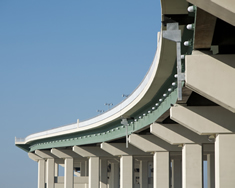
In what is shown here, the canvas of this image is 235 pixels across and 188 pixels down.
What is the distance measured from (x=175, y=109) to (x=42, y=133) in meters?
46.2

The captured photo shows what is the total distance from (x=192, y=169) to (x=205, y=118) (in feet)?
22.7

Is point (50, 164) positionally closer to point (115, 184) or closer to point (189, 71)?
point (115, 184)

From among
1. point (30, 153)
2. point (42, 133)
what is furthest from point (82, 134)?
point (30, 153)

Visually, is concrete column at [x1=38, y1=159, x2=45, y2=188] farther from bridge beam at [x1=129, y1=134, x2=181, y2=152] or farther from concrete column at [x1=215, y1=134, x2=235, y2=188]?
concrete column at [x1=215, y1=134, x2=235, y2=188]

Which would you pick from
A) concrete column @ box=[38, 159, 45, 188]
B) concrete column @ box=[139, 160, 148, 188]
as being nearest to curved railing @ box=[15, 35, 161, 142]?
concrete column @ box=[139, 160, 148, 188]

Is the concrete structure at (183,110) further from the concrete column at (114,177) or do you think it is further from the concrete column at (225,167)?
the concrete column at (114,177)

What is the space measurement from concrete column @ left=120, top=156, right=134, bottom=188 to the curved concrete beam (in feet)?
78.0

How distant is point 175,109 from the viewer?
87.1 ft

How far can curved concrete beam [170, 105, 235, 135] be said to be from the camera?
2412cm

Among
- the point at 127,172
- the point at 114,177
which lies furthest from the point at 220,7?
the point at 114,177

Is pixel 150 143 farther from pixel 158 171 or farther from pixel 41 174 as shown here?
pixel 41 174

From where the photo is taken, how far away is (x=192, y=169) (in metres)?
31.4

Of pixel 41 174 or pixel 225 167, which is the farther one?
pixel 41 174

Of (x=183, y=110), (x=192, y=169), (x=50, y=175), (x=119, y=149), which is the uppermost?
(x=183, y=110)
